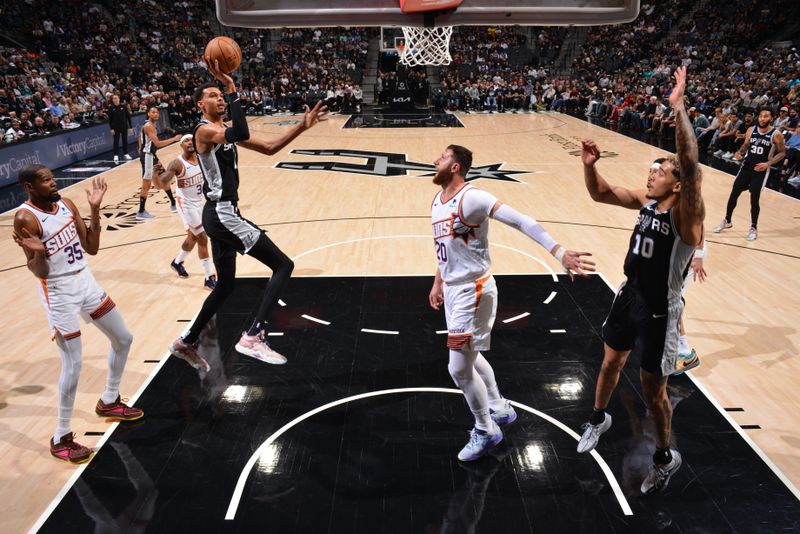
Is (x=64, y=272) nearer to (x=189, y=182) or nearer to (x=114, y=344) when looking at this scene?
(x=114, y=344)

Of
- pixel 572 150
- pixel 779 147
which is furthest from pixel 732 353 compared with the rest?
pixel 572 150

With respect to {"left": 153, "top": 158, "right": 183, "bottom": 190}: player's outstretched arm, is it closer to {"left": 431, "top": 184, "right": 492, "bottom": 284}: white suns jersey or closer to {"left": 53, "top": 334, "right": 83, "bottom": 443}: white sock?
{"left": 53, "top": 334, "right": 83, "bottom": 443}: white sock

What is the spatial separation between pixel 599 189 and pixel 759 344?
9.61ft

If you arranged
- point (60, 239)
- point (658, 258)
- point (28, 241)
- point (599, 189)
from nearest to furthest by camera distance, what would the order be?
point (658, 258)
point (28, 241)
point (599, 189)
point (60, 239)

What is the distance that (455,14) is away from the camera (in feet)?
23.5

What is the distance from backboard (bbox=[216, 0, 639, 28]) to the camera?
7020 mm

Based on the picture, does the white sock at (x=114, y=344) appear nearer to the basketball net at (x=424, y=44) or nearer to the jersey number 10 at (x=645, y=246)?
the jersey number 10 at (x=645, y=246)

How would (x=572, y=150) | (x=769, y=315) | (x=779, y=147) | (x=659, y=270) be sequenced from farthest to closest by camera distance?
(x=572, y=150) < (x=779, y=147) < (x=769, y=315) < (x=659, y=270)

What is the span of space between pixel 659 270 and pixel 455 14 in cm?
474

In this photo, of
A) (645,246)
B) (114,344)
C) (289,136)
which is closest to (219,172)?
(289,136)

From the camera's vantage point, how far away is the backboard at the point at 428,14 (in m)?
7.02

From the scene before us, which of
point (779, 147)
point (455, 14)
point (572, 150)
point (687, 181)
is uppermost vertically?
point (455, 14)

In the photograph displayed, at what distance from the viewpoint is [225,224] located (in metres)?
4.95

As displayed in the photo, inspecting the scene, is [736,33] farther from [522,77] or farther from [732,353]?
[732,353]
